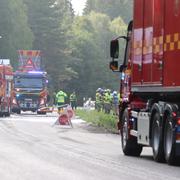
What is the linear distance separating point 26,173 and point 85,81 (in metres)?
97.9

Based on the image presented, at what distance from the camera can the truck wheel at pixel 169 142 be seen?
16.2 meters

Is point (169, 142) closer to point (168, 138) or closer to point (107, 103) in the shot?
point (168, 138)

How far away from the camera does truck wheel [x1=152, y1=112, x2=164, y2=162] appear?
17000 mm

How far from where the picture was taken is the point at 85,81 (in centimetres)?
11219

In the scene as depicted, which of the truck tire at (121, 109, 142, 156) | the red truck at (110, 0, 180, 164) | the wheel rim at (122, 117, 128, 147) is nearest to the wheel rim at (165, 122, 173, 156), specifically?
the red truck at (110, 0, 180, 164)

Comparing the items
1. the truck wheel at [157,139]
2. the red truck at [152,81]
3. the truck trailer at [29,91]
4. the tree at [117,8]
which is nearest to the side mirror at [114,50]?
the red truck at [152,81]

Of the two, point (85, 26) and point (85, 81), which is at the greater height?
point (85, 26)

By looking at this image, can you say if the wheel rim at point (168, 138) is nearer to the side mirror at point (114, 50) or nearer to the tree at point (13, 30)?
the side mirror at point (114, 50)

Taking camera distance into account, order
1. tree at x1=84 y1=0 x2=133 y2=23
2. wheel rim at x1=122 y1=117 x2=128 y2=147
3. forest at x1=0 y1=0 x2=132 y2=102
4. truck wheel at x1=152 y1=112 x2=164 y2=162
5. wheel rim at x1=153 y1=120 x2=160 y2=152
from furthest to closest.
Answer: tree at x1=84 y1=0 x2=133 y2=23
forest at x1=0 y1=0 x2=132 y2=102
wheel rim at x1=122 y1=117 x2=128 y2=147
wheel rim at x1=153 y1=120 x2=160 y2=152
truck wheel at x1=152 y1=112 x2=164 y2=162

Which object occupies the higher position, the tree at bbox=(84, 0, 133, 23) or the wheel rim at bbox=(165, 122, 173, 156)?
the tree at bbox=(84, 0, 133, 23)

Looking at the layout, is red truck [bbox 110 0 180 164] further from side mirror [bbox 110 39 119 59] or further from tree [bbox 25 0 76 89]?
tree [bbox 25 0 76 89]

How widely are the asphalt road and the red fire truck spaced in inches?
787

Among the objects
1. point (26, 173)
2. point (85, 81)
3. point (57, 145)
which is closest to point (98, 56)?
point (85, 81)

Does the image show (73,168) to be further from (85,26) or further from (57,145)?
(85,26)
